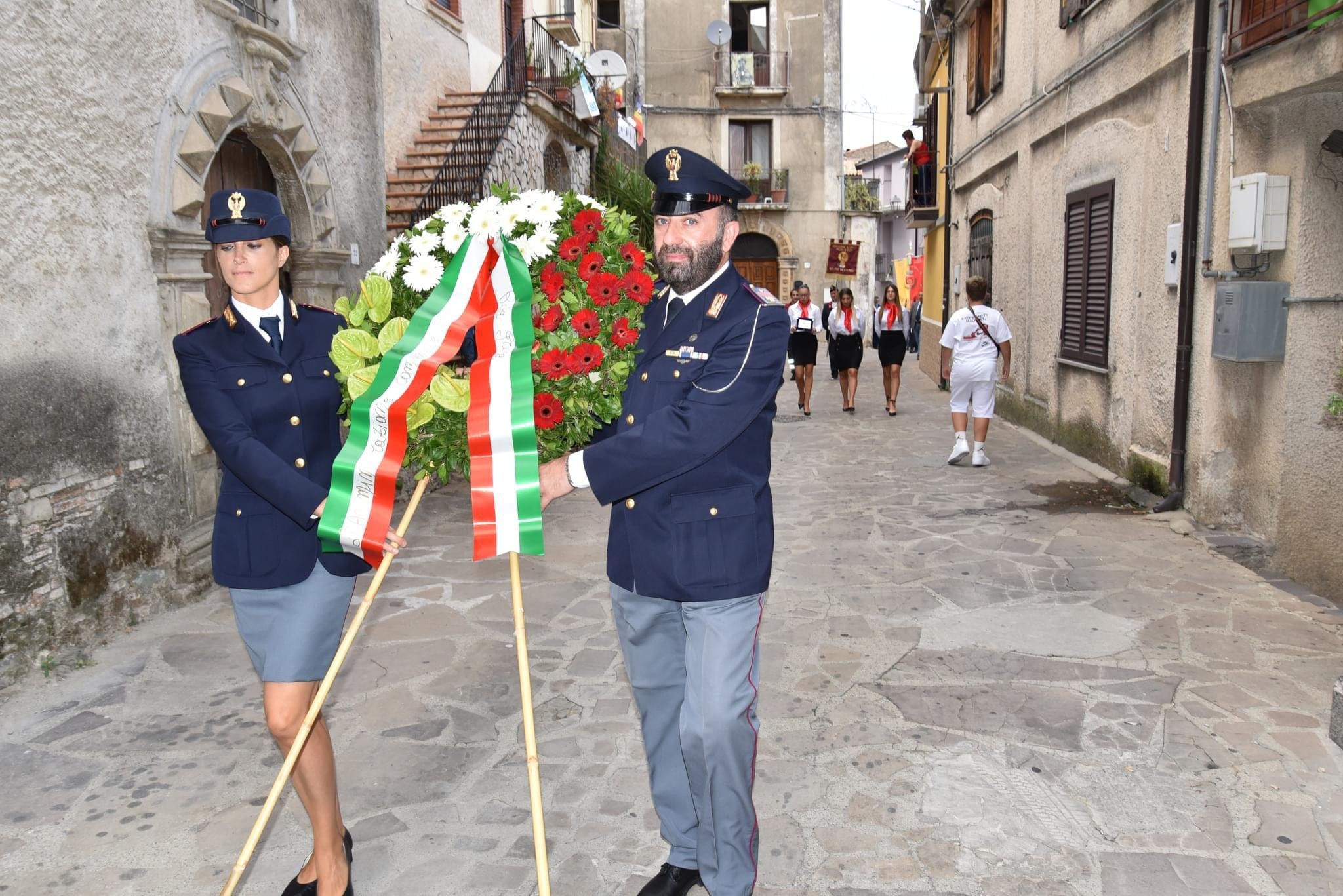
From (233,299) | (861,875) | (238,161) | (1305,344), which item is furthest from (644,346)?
(238,161)

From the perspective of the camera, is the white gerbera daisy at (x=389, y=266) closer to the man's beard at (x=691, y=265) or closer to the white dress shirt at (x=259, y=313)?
the white dress shirt at (x=259, y=313)

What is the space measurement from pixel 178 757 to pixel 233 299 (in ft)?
7.27

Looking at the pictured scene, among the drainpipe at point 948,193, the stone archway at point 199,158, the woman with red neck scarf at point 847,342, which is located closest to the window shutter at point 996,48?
the drainpipe at point 948,193

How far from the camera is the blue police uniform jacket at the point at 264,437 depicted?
9.88ft

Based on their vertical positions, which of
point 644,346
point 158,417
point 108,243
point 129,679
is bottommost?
point 129,679

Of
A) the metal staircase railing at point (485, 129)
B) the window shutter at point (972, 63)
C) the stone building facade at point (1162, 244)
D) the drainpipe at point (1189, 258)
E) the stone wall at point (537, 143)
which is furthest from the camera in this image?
the window shutter at point (972, 63)

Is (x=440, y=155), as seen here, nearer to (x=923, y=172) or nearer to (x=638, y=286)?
(x=638, y=286)

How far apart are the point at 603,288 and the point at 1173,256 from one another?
6645mm

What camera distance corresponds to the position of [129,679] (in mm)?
5324

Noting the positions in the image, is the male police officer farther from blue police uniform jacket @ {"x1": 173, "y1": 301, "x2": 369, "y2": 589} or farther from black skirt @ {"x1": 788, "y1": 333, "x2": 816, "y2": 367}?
black skirt @ {"x1": 788, "y1": 333, "x2": 816, "y2": 367}

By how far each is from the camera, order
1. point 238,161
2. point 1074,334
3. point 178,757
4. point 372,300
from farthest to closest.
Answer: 1. point 1074,334
2. point 238,161
3. point 178,757
4. point 372,300

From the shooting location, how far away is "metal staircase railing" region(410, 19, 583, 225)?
1195 centimetres

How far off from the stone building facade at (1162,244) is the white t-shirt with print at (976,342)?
99 centimetres

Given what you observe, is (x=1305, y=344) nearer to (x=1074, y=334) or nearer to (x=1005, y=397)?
(x=1074, y=334)
